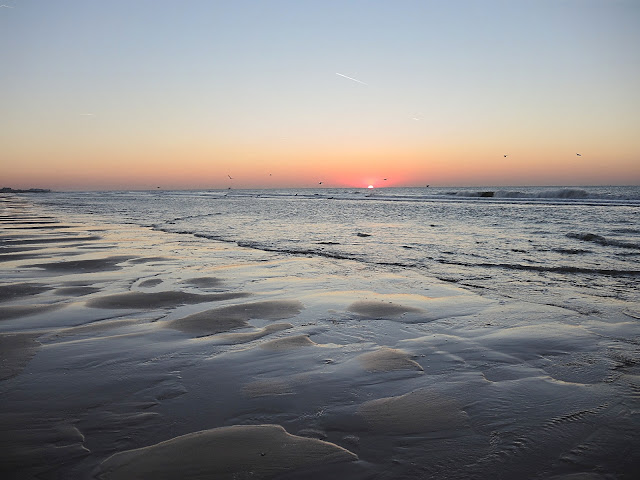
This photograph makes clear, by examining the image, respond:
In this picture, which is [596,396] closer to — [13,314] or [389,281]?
[389,281]

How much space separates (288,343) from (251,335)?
1.53ft

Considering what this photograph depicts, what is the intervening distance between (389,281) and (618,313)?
3145 millimetres

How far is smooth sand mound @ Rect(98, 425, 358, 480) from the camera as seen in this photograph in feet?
6.75

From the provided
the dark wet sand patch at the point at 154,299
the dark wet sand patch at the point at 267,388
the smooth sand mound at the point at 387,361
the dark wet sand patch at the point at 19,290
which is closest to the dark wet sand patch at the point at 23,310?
the dark wet sand patch at the point at 154,299

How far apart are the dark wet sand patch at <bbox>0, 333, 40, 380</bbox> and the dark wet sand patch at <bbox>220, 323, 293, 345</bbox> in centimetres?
164

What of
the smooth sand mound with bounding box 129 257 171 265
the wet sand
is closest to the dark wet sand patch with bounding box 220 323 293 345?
the wet sand

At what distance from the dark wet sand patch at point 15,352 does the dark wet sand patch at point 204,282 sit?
8.76ft

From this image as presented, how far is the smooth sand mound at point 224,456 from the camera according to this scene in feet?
6.75

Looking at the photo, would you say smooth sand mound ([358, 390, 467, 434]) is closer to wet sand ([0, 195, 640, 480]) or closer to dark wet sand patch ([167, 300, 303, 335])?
wet sand ([0, 195, 640, 480])

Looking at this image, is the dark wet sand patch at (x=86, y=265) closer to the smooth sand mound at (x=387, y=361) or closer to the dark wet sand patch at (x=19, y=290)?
the dark wet sand patch at (x=19, y=290)

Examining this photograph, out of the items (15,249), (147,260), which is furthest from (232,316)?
(15,249)

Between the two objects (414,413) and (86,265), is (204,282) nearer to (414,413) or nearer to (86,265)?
(86,265)

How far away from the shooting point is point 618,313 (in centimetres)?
503

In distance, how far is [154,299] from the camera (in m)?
5.74
